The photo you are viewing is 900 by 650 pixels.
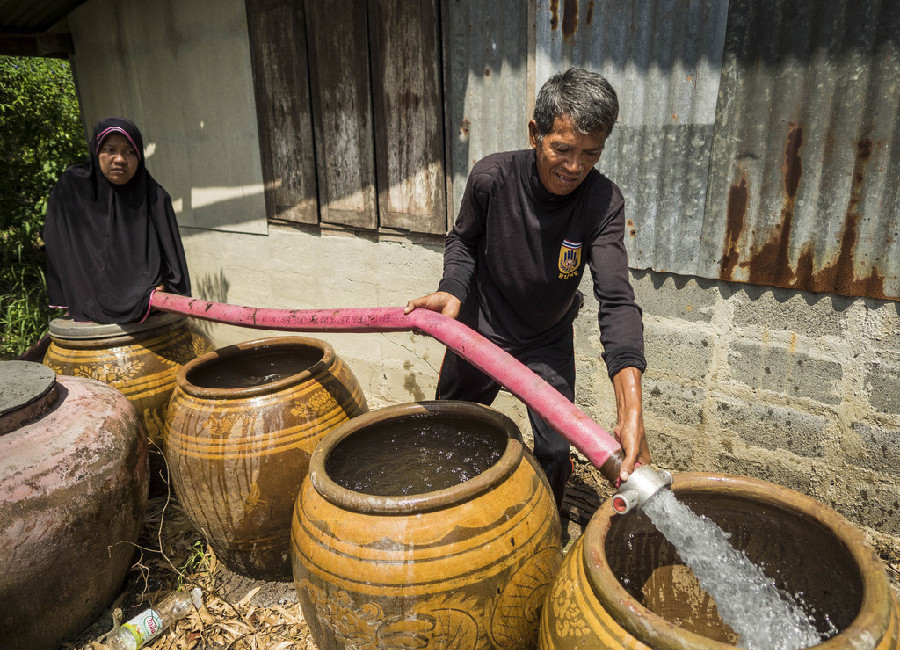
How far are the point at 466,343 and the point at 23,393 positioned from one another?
7.13 ft

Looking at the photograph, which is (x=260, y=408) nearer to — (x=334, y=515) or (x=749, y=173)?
(x=334, y=515)

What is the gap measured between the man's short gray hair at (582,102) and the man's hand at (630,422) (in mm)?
929

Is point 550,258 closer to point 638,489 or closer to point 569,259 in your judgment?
point 569,259

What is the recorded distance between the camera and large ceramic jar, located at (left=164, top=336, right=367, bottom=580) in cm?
286

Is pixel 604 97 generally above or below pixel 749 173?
above

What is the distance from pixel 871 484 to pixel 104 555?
4157 mm

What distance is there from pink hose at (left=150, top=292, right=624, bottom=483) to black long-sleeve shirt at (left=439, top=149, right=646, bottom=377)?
12.7 inches

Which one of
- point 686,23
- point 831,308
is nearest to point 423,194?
point 686,23

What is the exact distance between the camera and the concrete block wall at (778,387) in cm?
322

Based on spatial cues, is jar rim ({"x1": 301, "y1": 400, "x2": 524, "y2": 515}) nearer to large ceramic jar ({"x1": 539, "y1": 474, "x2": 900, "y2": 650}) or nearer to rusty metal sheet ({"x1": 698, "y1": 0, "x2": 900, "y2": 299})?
large ceramic jar ({"x1": 539, "y1": 474, "x2": 900, "y2": 650})

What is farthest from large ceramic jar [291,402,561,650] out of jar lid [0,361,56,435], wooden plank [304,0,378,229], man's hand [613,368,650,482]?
wooden plank [304,0,378,229]

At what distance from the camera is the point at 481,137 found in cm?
419

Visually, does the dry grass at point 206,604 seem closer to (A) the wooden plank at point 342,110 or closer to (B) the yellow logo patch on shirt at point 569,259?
(B) the yellow logo patch on shirt at point 569,259

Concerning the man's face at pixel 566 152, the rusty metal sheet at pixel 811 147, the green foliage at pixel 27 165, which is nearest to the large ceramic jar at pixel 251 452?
the man's face at pixel 566 152
